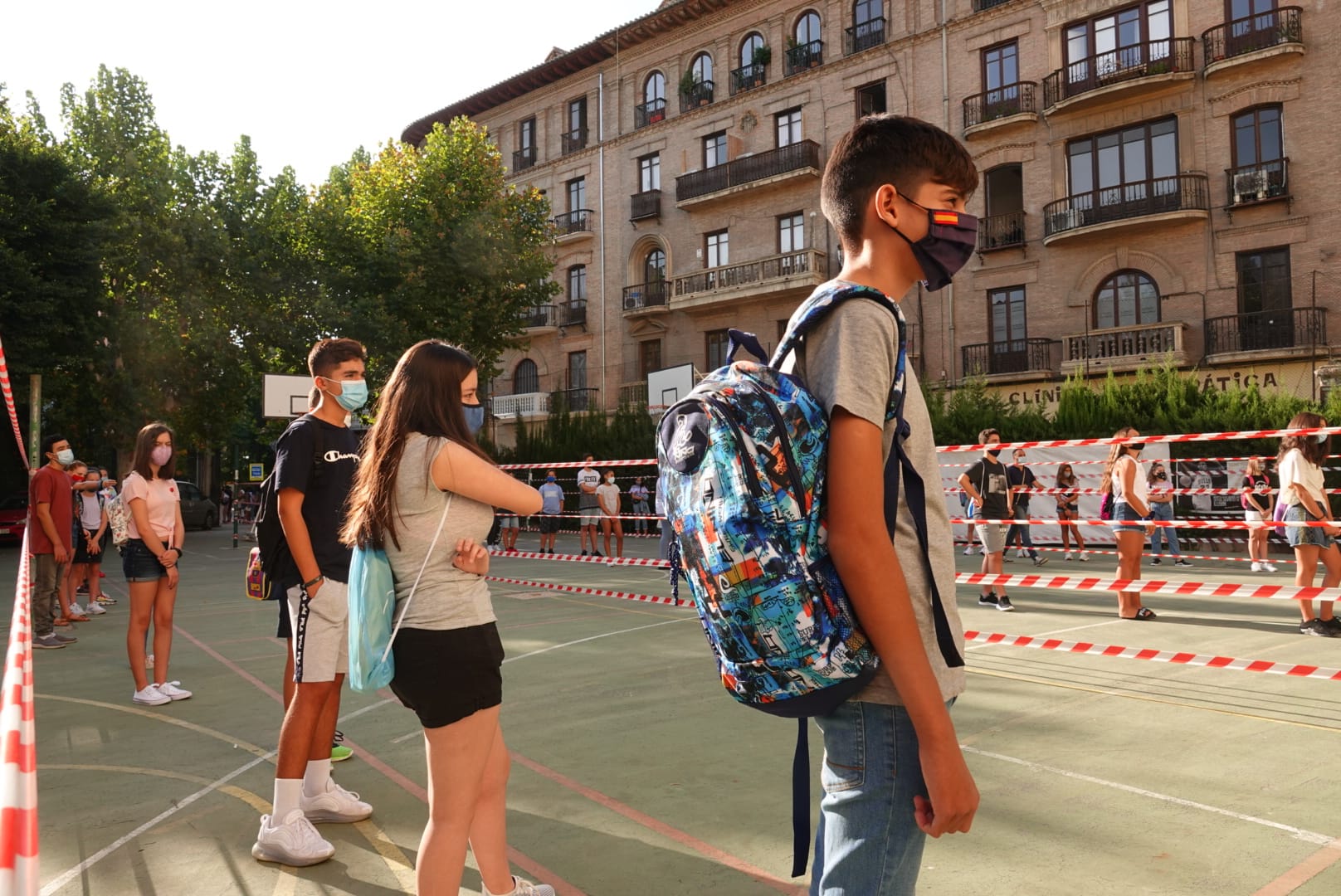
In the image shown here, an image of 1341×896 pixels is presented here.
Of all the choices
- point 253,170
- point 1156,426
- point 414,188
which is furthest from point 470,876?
point 253,170

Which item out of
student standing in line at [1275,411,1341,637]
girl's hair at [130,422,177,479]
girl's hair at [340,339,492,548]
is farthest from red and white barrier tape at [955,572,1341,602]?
girl's hair at [130,422,177,479]

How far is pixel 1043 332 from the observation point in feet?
80.1

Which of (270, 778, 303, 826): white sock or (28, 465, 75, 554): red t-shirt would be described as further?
(28, 465, 75, 554): red t-shirt

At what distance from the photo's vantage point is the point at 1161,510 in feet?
47.2

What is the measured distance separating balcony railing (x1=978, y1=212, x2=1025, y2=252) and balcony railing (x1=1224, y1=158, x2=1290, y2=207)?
16.1 ft

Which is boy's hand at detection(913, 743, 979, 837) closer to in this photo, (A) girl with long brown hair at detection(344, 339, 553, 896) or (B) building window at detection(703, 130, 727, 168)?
(A) girl with long brown hair at detection(344, 339, 553, 896)

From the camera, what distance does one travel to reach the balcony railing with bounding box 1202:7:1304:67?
20906 mm

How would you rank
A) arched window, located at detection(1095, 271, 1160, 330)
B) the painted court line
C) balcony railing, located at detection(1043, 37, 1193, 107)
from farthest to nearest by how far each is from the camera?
arched window, located at detection(1095, 271, 1160, 330), balcony railing, located at detection(1043, 37, 1193, 107), the painted court line

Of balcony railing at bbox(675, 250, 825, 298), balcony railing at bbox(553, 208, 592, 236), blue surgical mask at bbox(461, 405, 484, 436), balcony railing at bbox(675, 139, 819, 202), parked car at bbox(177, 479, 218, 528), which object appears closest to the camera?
blue surgical mask at bbox(461, 405, 484, 436)

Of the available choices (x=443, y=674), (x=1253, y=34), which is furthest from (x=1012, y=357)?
(x=443, y=674)

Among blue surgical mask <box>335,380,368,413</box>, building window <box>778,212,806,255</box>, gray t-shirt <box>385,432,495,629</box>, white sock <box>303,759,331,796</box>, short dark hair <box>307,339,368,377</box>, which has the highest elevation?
building window <box>778,212,806,255</box>

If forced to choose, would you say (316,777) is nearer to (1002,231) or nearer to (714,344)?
(1002,231)

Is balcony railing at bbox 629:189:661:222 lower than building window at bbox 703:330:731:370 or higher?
higher

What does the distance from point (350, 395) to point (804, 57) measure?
93.5ft
